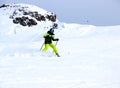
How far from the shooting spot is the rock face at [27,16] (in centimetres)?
4444

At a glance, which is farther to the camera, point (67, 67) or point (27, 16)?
point (27, 16)

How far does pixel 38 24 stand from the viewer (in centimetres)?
4472

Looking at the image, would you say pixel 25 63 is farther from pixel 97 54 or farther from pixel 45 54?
pixel 97 54

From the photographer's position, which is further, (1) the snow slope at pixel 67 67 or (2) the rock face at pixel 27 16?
(2) the rock face at pixel 27 16

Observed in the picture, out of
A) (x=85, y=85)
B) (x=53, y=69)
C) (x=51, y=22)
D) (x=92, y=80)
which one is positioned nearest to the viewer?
(x=85, y=85)

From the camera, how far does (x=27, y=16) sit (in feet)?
148

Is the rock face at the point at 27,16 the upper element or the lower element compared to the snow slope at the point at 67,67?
lower

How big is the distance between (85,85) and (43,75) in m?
1.74

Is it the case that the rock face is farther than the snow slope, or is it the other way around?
the rock face

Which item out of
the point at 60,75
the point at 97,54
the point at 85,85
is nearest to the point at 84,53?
the point at 97,54

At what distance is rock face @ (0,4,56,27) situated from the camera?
44.4 meters

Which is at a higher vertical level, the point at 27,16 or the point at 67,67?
the point at 67,67

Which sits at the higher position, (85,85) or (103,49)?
(85,85)

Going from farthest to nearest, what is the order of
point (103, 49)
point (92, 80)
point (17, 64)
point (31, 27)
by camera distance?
point (31, 27), point (103, 49), point (17, 64), point (92, 80)
